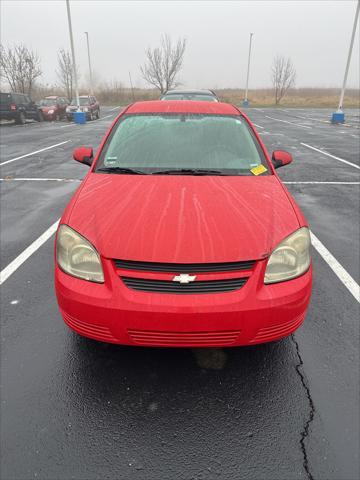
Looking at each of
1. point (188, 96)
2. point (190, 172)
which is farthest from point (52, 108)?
point (190, 172)

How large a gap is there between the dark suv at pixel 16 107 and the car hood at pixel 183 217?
20.8m

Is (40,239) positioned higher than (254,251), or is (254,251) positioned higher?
(254,251)

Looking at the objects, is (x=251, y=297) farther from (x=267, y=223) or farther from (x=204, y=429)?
(x=204, y=429)

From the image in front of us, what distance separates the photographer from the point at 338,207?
18.7 ft

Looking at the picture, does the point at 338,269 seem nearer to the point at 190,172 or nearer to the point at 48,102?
the point at 190,172

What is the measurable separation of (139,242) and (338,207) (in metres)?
4.76

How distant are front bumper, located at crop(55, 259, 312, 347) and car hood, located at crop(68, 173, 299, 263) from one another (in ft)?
0.61

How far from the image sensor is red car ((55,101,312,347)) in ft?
6.05

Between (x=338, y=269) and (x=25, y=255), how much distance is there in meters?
3.41

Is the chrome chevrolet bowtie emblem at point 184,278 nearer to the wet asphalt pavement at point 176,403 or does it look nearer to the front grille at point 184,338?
the front grille at point 184,338

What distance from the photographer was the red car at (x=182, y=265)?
184 cm

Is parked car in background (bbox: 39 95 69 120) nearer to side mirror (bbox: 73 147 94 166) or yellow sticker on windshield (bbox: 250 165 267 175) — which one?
side mirror (bbox: 73 147 94 166)

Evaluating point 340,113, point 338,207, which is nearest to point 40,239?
point 338,207

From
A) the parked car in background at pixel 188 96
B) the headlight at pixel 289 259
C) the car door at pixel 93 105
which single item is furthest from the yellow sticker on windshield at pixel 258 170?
the car door at pixel 93 105
